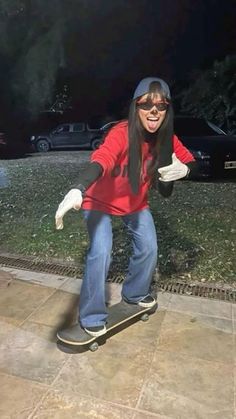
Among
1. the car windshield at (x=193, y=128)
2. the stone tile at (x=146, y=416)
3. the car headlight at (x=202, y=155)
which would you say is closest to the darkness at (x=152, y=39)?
the car windshield at (x=193, y=128)

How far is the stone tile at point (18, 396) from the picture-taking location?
2217mm

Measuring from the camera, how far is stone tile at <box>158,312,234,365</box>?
2.79 metres

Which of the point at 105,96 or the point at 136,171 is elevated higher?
the point at 136,171

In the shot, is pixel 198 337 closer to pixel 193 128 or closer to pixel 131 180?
pixel 131 180

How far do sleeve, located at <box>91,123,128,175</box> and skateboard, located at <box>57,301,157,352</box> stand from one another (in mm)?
1096

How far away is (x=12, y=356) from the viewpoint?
269cm

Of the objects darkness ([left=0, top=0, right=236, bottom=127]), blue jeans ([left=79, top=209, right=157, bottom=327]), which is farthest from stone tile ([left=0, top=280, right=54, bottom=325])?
darkness ([left=0, top=0, right=236, bottom=127])

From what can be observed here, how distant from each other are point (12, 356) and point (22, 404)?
1.52ft

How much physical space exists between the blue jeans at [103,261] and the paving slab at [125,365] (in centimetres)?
25

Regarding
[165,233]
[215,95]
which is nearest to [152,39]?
[215,95]

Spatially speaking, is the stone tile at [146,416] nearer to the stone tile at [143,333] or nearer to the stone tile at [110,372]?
the stone tile at [110,372]

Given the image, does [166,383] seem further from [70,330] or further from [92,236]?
[92,236]

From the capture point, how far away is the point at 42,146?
22.0m

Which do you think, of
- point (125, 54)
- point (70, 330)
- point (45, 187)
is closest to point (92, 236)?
point (70, 330)
